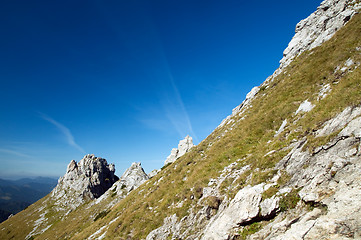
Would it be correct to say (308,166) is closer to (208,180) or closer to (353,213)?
(353,213)

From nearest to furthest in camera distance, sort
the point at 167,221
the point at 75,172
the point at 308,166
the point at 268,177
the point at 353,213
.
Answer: the point at 353,213
the point at 308,166
the point at 268,177
the point at 167,221
the point at 75,172

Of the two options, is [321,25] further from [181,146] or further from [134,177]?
[134,177]

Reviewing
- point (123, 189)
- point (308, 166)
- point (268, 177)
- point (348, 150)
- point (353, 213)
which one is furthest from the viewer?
point (123, 189)

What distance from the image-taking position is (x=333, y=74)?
2264cm

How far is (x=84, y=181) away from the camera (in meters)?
112

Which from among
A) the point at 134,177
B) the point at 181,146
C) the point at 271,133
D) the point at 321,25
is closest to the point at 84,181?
the point at 134,177

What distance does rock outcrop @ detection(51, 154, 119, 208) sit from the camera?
103m

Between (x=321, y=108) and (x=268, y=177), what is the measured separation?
9974mm

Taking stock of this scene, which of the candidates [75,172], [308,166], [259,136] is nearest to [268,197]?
[308,166]

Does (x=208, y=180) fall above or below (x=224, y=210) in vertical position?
above

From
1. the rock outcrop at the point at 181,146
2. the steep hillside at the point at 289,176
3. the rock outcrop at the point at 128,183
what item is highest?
the rock outcrop at the point at 181,146

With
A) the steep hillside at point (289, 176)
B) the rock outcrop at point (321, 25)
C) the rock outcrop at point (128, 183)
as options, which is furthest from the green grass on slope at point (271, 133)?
the rock outcrop at point (128, 183)

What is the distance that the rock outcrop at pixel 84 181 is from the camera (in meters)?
103

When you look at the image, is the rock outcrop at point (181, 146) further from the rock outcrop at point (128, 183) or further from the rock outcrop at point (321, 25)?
the rock outcrop at point (321, 25)
